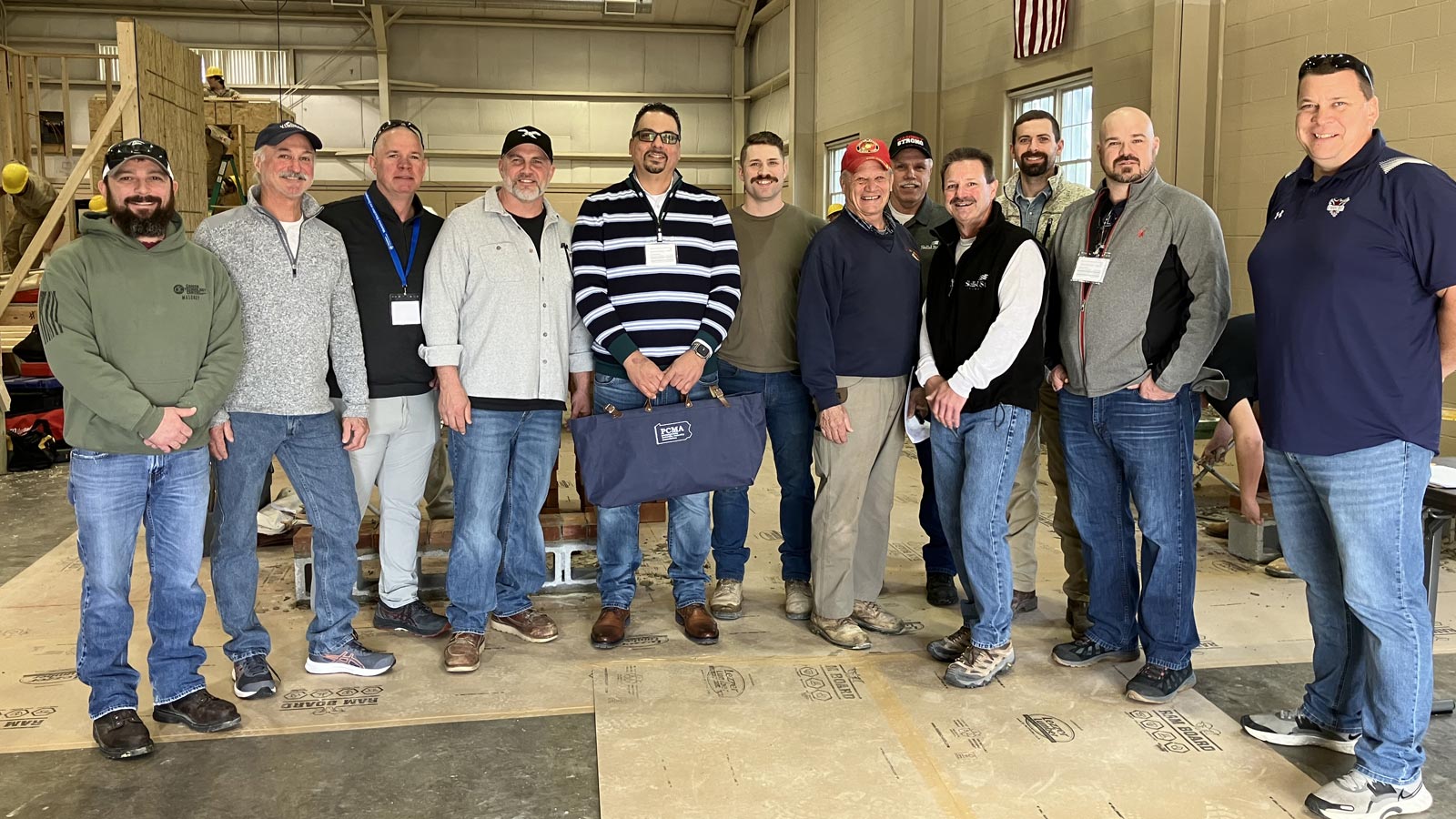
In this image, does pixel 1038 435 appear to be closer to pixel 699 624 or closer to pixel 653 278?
pixel 699 624

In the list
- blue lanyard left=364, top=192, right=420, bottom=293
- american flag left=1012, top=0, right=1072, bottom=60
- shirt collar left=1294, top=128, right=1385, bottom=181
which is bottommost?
blue lanyard left=364, top=192, right=420, bottom=293

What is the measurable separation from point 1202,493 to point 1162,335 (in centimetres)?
354

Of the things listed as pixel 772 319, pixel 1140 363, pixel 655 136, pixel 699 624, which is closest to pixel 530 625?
pixel 699 624

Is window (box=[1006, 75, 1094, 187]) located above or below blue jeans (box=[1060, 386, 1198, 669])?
above

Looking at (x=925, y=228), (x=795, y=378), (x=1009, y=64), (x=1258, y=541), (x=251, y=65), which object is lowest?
(x=1258, y=541)

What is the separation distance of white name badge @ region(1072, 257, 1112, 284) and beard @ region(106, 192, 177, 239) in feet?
8.93

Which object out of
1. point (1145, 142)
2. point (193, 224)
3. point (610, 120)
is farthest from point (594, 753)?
point (610, 120)

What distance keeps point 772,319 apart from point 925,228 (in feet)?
2.71

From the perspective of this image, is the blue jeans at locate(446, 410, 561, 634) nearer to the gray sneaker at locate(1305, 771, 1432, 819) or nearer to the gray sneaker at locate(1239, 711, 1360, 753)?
the gray sneaker at locate(1239, 711, 1360, 753)

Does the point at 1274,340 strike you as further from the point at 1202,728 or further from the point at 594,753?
the point at 594,753

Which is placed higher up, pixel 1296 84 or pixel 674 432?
pixel 1296 84

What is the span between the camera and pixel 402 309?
3521 millimetres

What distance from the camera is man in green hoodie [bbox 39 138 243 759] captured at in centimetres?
276

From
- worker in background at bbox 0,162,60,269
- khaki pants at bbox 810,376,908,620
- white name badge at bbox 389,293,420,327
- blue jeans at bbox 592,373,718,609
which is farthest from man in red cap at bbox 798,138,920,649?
worker in background at bbox 0,162,60,269
